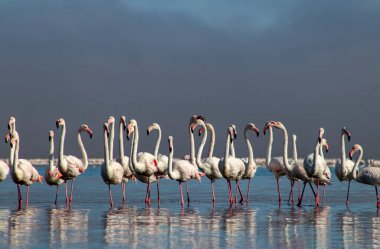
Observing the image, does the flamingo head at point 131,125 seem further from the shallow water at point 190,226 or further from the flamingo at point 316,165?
the flamingo at point 316,165

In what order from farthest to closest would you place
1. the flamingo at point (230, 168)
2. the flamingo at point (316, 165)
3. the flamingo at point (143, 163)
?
the flamingo at point (230, 168), the flamingo at point (143, 163), the flamingo at point (316, 165)

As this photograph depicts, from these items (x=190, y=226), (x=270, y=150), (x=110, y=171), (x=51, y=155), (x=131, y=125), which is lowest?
(x=190, y=226)

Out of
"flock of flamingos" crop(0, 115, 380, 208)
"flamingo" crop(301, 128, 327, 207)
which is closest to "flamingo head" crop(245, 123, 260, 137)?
"flock of flamingos" crop(0, 115, 380, 208)

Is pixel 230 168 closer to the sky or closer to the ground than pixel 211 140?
closer to the ground

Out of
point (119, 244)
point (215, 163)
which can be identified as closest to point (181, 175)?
point (215, 163)

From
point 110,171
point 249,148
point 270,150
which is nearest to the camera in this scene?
point 110,171

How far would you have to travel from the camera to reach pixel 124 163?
73.9ft

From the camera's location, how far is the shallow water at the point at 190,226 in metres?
12.2

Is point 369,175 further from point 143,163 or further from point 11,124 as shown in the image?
point 11,124

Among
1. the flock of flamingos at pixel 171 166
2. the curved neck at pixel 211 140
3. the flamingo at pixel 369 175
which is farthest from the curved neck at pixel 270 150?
the flamingo at pixel 369 175

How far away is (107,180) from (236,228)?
748cm

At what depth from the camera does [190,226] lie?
578 inches

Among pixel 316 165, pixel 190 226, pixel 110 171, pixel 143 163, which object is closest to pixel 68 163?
pixel 110 171

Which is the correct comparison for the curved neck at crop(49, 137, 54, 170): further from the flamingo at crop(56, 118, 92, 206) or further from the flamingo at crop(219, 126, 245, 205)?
the flamingo at crop(219, 126, 245, 205)
